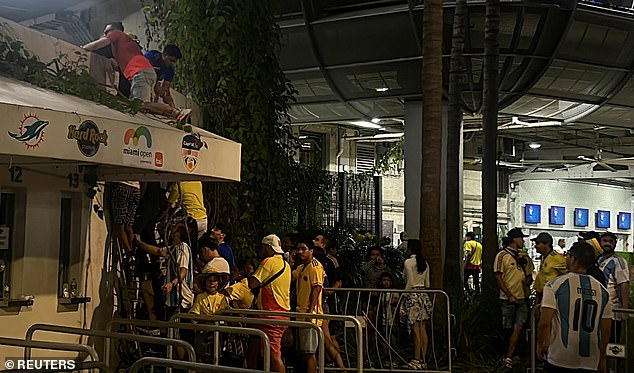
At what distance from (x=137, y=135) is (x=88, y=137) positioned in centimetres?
56

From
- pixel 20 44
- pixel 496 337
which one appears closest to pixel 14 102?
pixel 20 44

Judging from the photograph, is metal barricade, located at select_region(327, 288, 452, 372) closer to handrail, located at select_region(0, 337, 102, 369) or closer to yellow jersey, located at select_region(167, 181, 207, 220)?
yellow jersey, located at select_region(167, 181, 207, 220)

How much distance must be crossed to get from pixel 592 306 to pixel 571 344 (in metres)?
0.35

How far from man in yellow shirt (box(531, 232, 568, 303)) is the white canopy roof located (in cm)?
530

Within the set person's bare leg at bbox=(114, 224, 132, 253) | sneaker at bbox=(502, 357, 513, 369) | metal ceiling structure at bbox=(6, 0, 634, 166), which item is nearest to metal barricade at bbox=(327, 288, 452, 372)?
sneaker at bbox=(502, 357, 513, 369)

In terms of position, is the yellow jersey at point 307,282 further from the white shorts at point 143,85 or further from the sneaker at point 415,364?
the white shorts at point 143,85

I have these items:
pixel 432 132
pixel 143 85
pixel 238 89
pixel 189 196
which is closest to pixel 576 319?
pixel 189 196

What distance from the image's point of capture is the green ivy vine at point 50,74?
7.73 m

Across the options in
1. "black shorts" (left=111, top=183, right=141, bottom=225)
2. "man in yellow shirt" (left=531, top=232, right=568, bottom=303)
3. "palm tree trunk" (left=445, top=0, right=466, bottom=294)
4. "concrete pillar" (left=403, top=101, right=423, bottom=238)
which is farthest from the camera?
"concrete pillar" (left=403, top=101, right=423, bottom=238)

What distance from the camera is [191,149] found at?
27.0 feet

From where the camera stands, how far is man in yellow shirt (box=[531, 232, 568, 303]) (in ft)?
40.2

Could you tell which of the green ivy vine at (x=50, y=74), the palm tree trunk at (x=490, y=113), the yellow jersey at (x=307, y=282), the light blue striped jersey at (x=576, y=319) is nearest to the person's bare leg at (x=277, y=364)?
the yellow jersey at (x=307, y=282)

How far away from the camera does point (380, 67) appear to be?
1844cm

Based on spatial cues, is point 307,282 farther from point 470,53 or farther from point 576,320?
point 470,53
